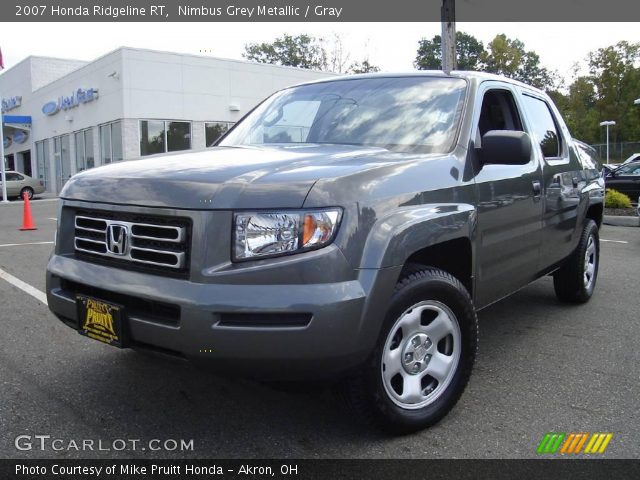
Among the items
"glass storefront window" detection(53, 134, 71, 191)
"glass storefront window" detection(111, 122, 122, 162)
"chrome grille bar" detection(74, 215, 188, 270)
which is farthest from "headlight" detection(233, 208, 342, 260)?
"glass storefront window" detection(53, 134, 71, 191)

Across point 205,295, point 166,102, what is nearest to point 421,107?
point 205,295

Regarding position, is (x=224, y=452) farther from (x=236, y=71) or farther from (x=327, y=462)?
(x=236, y=71)

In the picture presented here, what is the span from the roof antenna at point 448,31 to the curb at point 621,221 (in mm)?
4934

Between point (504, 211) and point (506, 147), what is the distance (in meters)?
0.51

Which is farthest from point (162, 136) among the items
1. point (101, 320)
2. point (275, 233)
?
point (275, 233)

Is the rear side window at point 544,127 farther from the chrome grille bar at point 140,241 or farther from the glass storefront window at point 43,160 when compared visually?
the glass storefront window at point 43,160

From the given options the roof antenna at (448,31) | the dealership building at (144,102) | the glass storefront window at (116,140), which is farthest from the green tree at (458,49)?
the roof antenna at (448,31)

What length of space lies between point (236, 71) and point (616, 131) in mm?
33701

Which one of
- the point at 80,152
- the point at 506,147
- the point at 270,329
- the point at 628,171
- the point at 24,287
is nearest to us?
the point at 270,329

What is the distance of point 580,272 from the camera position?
5215mm

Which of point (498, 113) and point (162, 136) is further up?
point (162, 136)

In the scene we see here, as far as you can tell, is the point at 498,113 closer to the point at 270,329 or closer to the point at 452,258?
the point at 452,258

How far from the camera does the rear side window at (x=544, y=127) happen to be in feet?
14.5

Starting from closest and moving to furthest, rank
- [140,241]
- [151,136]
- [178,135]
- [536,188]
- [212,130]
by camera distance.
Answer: [140,241], [536,188], [151,136], [178,135], [212,130]
